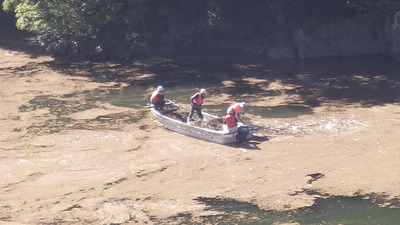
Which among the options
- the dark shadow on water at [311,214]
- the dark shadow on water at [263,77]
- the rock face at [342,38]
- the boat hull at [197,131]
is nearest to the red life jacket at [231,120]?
the boat hull at [197,131]

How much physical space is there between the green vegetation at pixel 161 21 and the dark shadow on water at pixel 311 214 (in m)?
16.9

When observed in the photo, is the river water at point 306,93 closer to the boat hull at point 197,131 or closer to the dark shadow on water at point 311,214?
the dark shadow on water at point 311,214

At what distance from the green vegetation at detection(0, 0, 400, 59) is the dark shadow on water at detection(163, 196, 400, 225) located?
16918 millimetres

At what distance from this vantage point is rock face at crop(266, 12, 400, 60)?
3284cm

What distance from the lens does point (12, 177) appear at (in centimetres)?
1845

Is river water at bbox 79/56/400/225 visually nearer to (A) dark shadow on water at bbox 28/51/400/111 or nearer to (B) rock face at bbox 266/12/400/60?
(A) dark shadow on water at bbox 28/51/400/111

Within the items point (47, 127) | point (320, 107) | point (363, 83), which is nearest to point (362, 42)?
point (363, 83)

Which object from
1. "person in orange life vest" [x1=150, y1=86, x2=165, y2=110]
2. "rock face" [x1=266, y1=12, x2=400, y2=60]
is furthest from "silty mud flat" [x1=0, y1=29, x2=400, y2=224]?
"rock face" [x1=266, y1=12, x2=400, y2=60]

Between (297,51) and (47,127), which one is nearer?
(47,127)

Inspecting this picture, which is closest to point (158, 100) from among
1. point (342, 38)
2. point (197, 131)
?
point (197, 131)

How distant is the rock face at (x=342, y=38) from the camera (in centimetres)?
3284

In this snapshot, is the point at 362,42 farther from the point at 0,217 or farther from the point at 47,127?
the point at 0,217

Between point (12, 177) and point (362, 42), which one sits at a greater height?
point (362, 42)

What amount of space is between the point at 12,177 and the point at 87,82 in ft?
37.3
